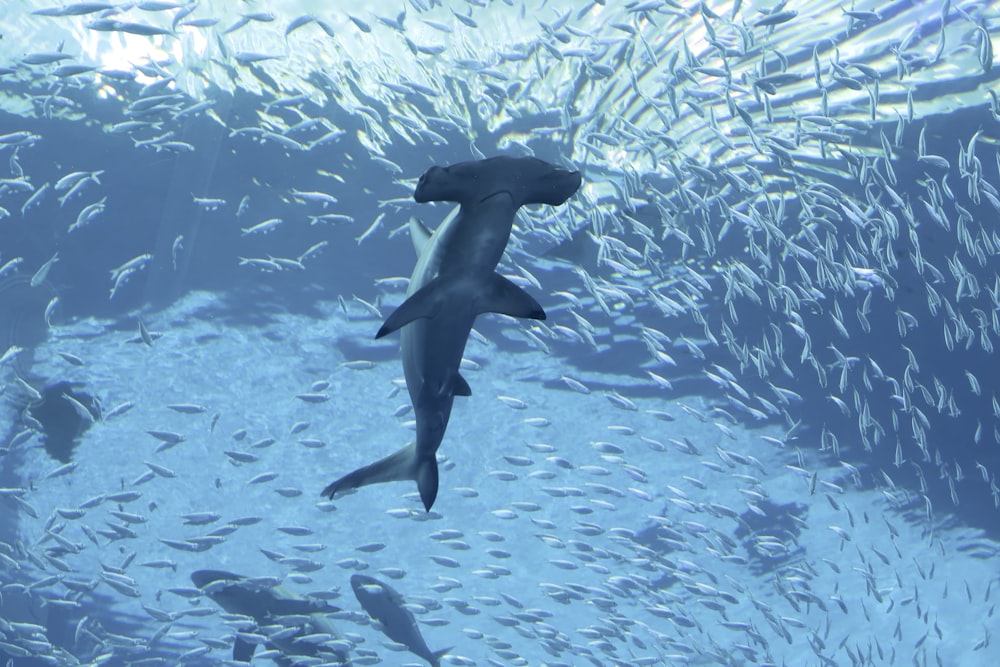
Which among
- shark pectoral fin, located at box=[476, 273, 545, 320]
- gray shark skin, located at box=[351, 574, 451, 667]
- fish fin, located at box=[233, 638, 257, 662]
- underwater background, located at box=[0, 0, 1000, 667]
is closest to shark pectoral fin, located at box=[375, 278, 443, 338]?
shark pectoral fin, located at box=[476, 273, 545, 320]

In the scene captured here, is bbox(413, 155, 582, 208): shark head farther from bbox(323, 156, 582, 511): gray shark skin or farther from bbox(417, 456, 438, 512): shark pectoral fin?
bbox(417, 456, 438, 512): shark pectoral fin

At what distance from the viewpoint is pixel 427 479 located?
10.4 ft

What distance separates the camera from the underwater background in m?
9.98

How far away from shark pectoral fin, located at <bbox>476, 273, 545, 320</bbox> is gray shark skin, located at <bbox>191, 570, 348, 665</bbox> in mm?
11129

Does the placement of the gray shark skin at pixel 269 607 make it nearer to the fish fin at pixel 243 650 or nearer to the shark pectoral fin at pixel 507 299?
the fish fin at pixel 243 650

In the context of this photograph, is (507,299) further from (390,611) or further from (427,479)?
(390,611)

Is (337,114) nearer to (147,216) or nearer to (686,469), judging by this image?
(147,216)

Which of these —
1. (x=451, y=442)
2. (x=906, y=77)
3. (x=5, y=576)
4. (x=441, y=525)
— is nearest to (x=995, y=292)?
(x=906, y=77)

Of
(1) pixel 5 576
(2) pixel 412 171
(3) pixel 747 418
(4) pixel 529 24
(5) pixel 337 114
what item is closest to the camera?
(4) pixel 529 24

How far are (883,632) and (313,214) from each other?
23.3m

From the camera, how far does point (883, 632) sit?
25.1 m

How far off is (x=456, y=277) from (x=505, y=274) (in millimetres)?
10177

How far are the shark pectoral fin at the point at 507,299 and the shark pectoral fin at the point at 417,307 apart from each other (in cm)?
17

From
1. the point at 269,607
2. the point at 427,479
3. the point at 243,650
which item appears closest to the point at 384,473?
the point at 427,479
